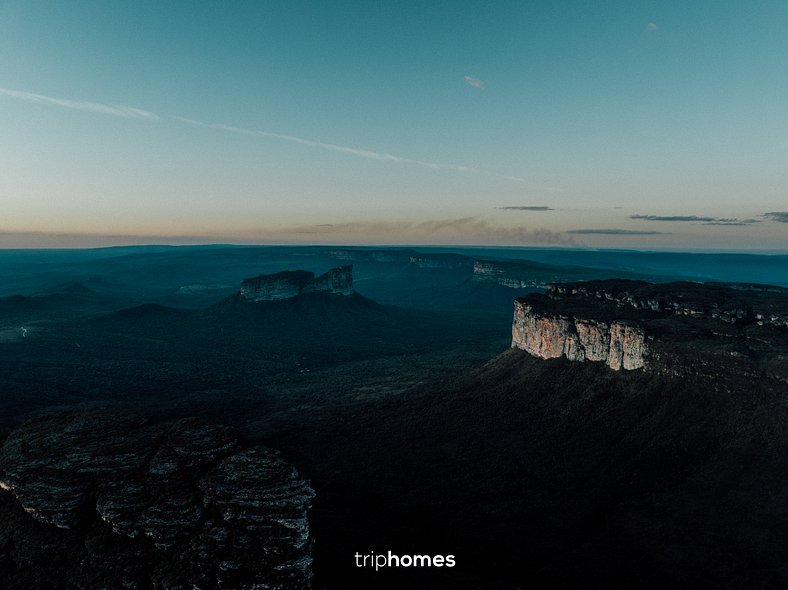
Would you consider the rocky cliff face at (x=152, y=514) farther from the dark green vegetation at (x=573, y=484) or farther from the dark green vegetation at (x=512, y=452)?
the dark green vegetation at (x=573, y=484)

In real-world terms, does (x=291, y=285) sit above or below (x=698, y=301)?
below

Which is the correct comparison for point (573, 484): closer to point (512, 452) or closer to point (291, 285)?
point (512, 452)

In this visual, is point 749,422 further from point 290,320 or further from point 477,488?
point 290,320

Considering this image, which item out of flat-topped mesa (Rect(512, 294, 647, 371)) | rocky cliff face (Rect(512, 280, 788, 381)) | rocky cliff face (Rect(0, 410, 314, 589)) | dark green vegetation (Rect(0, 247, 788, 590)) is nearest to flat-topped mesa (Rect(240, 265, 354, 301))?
dark green vegetation (Rect(0, 247, 788, 590))

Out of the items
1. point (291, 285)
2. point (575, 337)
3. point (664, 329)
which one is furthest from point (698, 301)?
point (291, 285)

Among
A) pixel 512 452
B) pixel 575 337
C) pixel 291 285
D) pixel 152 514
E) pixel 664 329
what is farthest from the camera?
pixel 291 285

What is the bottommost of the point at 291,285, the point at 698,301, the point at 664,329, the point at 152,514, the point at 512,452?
the point at 512,452

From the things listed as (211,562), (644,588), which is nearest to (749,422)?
(644,588)

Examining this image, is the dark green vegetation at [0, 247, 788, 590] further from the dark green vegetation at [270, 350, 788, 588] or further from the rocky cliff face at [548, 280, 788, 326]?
the rocky cliff face at [548, 280, 788, 326]
